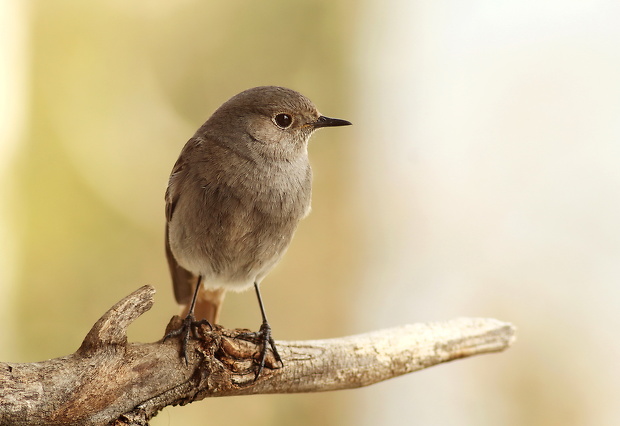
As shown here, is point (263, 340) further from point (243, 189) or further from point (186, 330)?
point (243, 189)

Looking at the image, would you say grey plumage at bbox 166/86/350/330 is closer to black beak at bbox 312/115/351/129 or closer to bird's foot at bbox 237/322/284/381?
black beak at bbox 312/115/351/129

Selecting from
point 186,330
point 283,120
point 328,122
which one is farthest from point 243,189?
point 186,330

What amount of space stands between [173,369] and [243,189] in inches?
37.5

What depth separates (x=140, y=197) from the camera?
18.2 ft

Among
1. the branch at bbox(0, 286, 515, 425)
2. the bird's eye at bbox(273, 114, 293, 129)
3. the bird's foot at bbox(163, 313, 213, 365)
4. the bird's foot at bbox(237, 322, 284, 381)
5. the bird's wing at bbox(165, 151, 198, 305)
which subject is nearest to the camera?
the branch at bbox(0, 286, 515, 425)

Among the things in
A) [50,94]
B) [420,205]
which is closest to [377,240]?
[420,205]

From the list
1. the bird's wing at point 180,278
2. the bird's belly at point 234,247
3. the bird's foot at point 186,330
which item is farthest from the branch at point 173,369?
the bird's wing at point 180,278

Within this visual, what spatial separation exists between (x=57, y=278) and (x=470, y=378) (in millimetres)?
3821

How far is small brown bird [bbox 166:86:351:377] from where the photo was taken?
318 centimetres

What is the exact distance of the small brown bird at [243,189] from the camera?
3.18 meters

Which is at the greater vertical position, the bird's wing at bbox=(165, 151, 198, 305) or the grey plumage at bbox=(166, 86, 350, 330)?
the grey plumage at bbox=(166, 86, 350, 330)

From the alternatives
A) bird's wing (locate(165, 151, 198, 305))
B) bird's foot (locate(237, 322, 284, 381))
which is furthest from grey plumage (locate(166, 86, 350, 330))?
bird's foot (locate(237, 322, 284, 381))

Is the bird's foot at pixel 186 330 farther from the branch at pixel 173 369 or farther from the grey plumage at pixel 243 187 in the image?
the grey plumage at pixel 243 187

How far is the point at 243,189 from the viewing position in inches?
125
